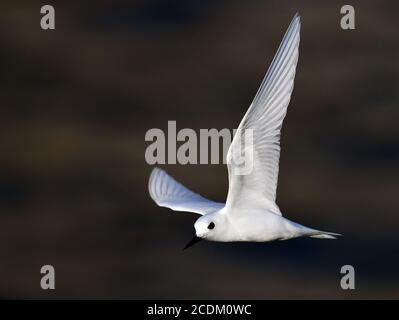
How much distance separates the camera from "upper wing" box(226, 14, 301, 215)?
4.58 metres

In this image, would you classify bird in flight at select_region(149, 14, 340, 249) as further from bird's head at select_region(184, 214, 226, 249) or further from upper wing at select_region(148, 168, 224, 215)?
upper wing at select_region(148, 168, 224, 215)

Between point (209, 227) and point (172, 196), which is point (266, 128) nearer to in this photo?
point (209, 227)

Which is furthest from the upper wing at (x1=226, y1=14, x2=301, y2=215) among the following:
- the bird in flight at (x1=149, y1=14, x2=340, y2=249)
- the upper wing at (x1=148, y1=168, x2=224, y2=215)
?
the upper wing at (x1=148, y1=168, x2=224, y2=215)

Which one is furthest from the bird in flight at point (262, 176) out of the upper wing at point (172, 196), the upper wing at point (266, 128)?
the upper wing at point (172, 196)

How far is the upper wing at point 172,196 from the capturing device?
5.27 metres

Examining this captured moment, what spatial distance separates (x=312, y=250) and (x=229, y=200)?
408 cm

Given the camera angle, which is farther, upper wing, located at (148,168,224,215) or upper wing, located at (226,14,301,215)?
upper wing, located at (148,168,224,215)

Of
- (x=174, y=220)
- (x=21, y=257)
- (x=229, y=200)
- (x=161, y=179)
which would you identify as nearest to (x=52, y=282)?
(x=21, y=257)

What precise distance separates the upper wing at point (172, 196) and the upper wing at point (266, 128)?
1.51ft

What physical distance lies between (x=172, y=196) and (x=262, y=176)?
792mm

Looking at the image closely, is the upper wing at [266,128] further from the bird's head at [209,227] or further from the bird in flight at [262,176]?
the bird's head at [209,227]

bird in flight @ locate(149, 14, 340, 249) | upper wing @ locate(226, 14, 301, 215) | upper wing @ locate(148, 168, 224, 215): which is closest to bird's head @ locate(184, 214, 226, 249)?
bird in flight @ locate(149, 14, 340, 249)

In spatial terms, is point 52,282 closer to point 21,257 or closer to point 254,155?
point 21,257

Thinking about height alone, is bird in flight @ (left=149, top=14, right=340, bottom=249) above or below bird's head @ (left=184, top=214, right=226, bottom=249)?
above
